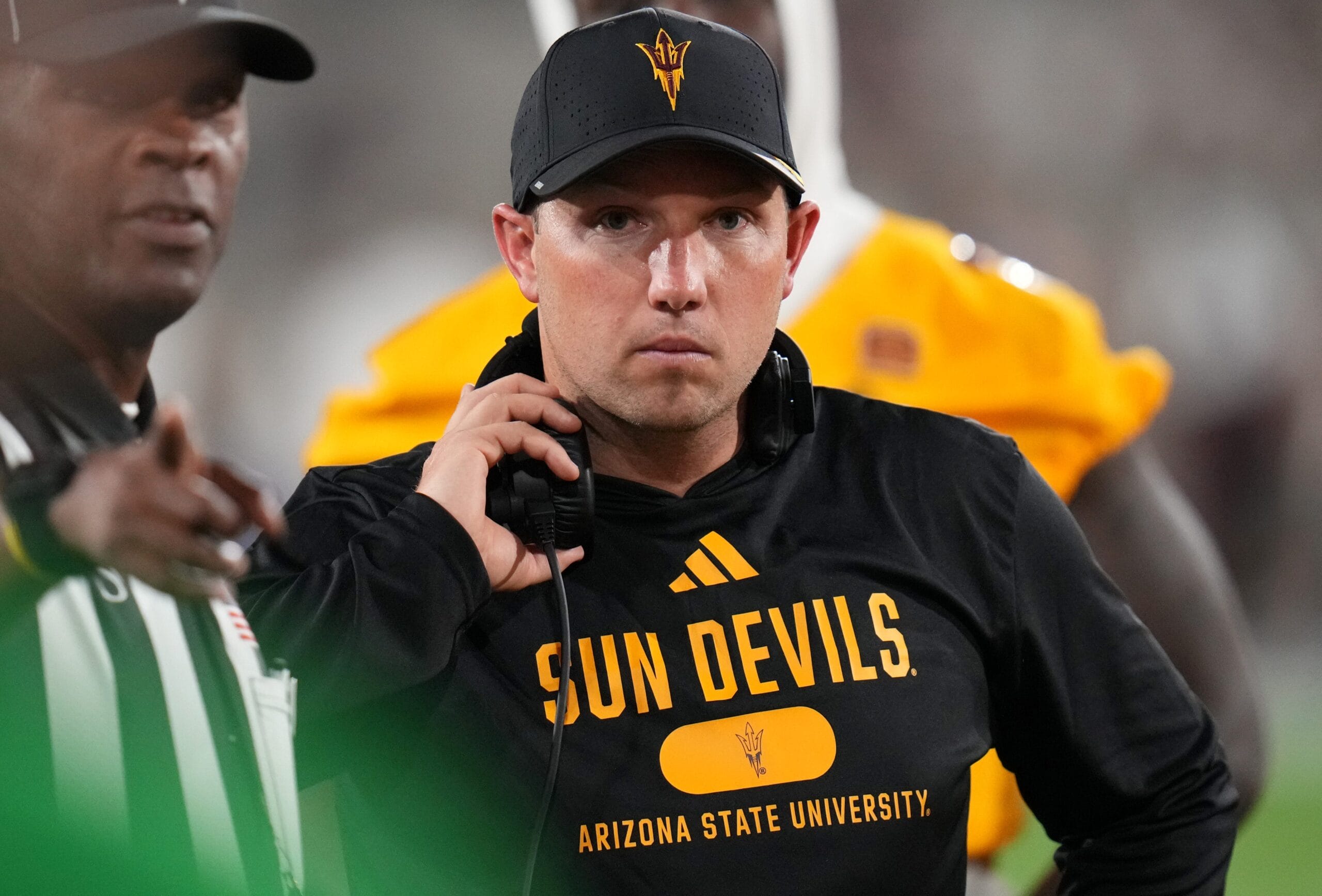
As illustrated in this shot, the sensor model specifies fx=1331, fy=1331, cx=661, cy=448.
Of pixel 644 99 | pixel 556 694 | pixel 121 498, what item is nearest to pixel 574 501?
pixel 556 694

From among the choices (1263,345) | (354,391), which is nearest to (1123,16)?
(1263,345)

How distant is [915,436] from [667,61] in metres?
0.33

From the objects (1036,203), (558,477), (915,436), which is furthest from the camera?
(1036,203)

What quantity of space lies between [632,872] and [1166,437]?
1497mm

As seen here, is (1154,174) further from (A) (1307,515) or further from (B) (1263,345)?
(A) (1307,515)

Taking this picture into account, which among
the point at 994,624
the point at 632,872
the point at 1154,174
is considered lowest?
the point at 632,872

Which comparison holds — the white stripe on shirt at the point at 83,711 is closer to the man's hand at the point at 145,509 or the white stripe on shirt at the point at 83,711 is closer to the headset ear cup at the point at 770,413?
the man's hand at the point at 145,509

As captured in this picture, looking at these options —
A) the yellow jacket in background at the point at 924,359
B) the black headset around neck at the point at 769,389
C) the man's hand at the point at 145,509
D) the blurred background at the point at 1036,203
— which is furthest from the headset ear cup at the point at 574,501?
the yellow jacket in background at the point at 924,359

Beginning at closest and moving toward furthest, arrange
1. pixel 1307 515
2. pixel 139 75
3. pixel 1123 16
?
pixel 139 75 < pixel 1123 16 < pixel 1307 515

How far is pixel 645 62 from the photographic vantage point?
854 mm

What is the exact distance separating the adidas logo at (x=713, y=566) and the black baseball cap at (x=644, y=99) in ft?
0.82

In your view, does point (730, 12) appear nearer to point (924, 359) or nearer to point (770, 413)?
point (924, 359)

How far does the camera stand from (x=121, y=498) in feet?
1.77

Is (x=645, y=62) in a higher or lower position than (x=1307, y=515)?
higher
